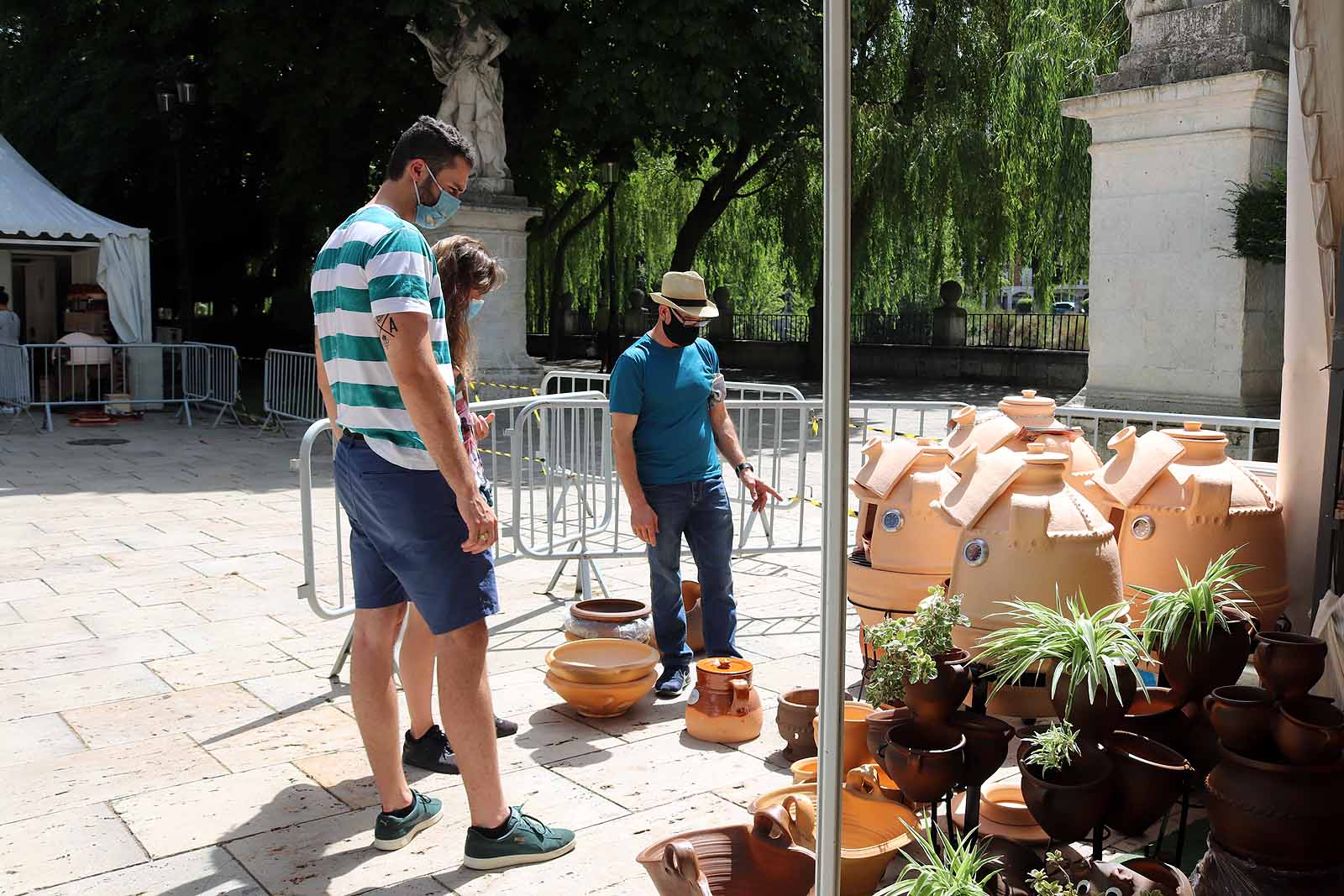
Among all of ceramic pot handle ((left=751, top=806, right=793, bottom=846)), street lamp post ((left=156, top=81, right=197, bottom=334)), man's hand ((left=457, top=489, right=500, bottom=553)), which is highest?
street lamp post ((left=156, top=81, right=197, bottom=334))

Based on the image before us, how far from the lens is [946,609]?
3.21 metres

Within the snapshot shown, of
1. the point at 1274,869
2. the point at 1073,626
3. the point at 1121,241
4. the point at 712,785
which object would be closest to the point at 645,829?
the point at 712,785

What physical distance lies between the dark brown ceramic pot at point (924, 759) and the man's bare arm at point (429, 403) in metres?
1.26

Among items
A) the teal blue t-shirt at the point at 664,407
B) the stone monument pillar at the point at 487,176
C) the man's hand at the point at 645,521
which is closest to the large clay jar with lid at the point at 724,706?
the man's hand at the point at 645,521

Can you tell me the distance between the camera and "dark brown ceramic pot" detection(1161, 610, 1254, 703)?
3.16 m

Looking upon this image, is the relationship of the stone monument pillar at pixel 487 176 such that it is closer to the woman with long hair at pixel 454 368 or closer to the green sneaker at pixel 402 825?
the woman with long hair at pixel 454 368

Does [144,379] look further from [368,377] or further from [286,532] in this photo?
[368,377]

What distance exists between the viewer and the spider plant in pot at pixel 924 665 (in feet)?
10.1

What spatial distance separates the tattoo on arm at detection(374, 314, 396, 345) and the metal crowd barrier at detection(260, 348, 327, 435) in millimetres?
11923

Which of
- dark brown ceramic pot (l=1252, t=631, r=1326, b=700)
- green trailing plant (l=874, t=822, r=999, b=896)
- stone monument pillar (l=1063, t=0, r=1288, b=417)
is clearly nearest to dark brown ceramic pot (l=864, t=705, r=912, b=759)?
green trailing plant (l=874, t=822, r=999, b=896)

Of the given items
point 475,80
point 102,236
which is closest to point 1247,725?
point 475,80

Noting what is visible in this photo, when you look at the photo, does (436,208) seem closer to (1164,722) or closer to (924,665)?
(924,665)

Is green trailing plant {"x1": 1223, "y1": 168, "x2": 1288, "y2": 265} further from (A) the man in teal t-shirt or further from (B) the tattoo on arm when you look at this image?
(B) the tattoo on arm

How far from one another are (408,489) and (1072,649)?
1.87 metres
